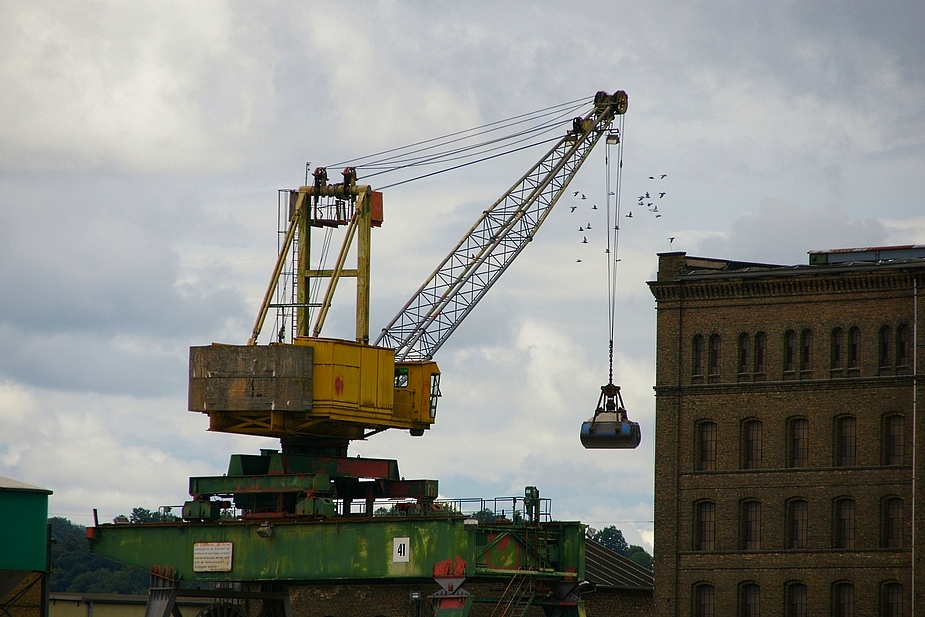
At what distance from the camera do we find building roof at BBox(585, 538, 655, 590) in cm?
7700

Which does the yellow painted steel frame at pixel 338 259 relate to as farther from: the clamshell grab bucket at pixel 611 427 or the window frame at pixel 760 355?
the window frame at pixel 760 355

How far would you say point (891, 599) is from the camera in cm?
7488

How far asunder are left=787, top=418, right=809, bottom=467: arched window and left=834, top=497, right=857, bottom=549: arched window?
2.27 meters

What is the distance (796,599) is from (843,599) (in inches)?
76.8

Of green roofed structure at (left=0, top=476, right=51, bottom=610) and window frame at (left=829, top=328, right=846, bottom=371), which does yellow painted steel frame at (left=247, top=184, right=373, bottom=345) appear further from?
window frame at (left=829, top=328, right=846, bottom=371)

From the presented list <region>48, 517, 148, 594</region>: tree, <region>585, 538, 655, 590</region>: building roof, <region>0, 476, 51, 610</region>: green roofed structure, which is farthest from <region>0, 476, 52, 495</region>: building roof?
<region>48, 517, 148, 594</region>: tree

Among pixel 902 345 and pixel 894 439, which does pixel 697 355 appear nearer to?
pixel 902 345

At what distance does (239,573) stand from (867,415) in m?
34.5

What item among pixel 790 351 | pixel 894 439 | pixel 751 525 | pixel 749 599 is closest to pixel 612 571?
pixel 749 599

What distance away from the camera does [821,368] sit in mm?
77625

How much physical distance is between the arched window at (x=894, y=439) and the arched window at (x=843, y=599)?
5.40 meters

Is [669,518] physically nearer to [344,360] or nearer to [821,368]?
[821,368]

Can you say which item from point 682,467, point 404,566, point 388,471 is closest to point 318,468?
point 388,471

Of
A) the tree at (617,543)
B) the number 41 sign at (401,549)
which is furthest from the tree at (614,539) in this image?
the number 41 sign at (401,549)
